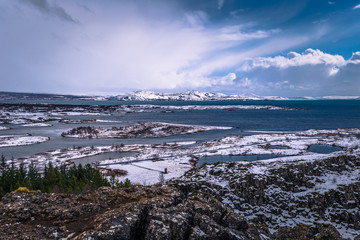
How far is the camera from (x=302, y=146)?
7019 centimetres

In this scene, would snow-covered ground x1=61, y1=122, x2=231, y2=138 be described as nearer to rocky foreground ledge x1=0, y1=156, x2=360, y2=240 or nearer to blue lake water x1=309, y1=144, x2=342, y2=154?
blue lake water x1=309, y1=144, x2=342, y2=154

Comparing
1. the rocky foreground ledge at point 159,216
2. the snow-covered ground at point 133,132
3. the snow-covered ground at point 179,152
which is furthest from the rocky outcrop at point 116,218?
the snow-covered ground at point 133,132

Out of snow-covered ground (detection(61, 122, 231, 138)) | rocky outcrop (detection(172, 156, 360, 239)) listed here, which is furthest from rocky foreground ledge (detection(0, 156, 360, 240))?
snow-covered ground (detection(61, 122, 231, 138))

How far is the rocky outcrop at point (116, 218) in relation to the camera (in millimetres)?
9000

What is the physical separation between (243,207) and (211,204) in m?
17.7

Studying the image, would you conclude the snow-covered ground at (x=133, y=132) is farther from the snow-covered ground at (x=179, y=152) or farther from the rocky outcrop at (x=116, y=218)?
the rocky outcrop at (x=116, y=218)

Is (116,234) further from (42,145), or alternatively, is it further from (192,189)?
(42,145)

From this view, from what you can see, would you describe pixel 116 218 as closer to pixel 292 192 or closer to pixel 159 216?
pixel 159 216

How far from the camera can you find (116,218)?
A: 941cm

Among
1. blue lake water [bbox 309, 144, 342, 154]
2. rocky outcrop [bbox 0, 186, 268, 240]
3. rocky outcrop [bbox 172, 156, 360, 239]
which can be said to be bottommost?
blue lake water [bbox 309, 144, 342, 154]

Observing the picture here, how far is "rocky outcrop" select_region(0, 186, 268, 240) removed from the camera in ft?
29.5

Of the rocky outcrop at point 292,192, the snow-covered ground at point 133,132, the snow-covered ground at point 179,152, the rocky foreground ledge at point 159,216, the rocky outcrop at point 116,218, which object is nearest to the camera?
the rocky outcrop at point 116,218

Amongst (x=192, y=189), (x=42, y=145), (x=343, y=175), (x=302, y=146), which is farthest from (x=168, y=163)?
(x=42, y=145)

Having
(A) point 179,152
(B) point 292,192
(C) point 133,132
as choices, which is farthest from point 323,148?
(C) point 133,132
